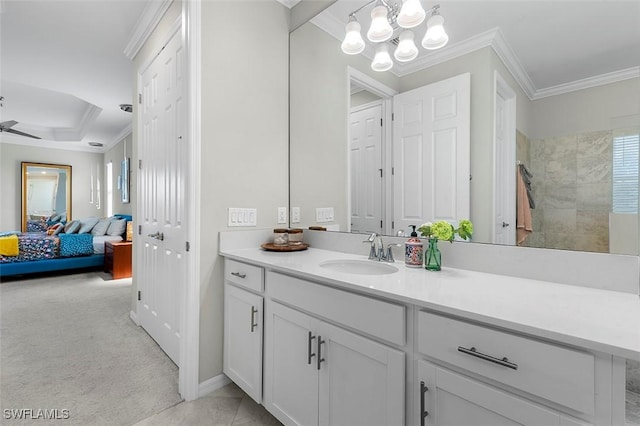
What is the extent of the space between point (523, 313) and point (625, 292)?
489mm

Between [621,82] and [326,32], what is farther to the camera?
[326,32]

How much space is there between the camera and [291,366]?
51.3 inches

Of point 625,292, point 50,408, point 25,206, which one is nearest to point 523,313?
point 625,292

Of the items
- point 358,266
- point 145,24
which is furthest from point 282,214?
point 145,24

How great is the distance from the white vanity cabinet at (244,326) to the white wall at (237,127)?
10 centimetres

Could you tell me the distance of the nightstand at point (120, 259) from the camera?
14.4 ft

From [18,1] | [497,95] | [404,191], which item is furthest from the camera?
[18,1]

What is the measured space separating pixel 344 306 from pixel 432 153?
84 cm

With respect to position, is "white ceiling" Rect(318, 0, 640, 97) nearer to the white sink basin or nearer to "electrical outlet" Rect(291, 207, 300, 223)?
the white sink basin

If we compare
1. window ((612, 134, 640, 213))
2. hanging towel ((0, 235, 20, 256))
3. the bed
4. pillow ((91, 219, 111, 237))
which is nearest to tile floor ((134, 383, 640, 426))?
window ((612, 134, 640, 213))

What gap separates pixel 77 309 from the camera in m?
3.17

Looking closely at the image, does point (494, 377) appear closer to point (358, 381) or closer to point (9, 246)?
point (358, 381)

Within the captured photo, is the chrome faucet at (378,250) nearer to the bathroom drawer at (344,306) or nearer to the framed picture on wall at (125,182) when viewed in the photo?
the bathroom drawer at (344,306)

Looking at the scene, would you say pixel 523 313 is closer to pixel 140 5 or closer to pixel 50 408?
pixel 50 408
